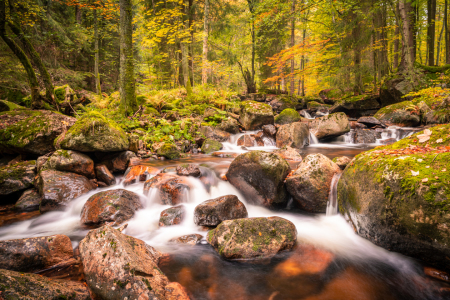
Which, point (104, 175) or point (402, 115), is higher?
point (402, 115)

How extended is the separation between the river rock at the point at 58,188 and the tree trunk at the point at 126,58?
17.0 feet

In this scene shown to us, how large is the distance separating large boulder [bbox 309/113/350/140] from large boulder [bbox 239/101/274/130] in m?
2.40

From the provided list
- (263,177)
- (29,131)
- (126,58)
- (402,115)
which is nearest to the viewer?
(263,177)


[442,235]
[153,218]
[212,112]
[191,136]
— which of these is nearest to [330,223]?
[442,235]

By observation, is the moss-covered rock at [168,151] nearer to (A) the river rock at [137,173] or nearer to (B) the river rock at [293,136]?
(A) the river rock at [137,173]

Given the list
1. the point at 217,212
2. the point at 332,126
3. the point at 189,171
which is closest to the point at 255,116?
the point at 332,126

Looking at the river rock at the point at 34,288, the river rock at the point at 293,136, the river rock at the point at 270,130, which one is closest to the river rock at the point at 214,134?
the river rock at the point at 270,130

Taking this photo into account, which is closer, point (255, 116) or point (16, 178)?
point (16, 178)

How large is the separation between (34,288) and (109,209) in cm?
242

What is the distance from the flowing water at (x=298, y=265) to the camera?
2.48 m

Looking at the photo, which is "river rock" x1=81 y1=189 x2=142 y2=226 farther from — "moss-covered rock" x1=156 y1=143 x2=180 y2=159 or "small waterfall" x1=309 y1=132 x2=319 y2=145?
"small waterfall" x1=309 y1=132 x2=319 y2=145

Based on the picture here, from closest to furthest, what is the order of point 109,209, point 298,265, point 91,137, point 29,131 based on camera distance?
1. point 298,265
2. point 109,209
3. point 91,137
4. point 29,131

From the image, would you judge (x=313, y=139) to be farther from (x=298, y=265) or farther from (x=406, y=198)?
(x=298, y=265)

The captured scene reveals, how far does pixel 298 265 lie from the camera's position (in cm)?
292
